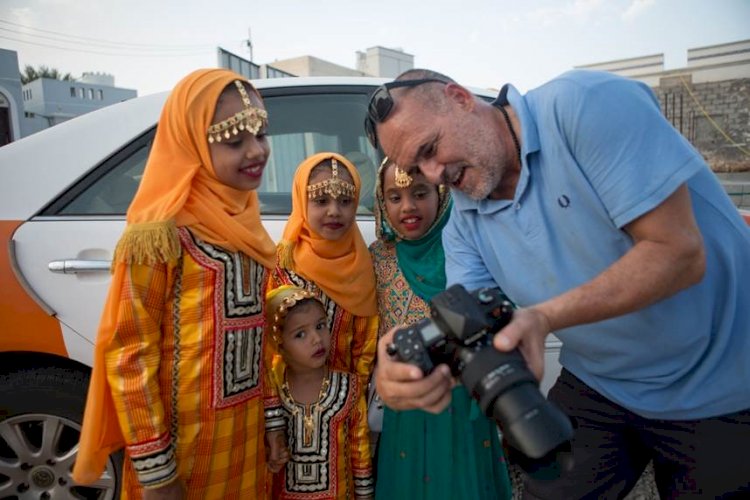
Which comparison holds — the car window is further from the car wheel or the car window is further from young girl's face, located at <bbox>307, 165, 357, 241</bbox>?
the car wheel

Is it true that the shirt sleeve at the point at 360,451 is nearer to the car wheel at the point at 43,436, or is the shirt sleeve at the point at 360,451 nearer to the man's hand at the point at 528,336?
the car wheel at the point at 43,436

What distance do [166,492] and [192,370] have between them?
340 mm

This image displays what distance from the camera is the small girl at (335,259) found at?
6.71 feet

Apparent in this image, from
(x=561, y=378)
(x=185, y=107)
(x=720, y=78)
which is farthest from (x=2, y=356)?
(x=720, y=78)

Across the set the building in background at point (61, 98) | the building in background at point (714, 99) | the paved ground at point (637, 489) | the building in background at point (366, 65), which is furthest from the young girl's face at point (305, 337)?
the building in background at point (61, 98)

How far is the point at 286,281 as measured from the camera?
6.76ft

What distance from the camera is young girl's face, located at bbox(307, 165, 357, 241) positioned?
6.70 feet

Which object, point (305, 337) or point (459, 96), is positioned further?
point (305, 337)

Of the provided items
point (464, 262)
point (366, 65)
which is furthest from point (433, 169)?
point (366, 65)

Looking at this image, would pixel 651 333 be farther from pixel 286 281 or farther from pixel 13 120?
pixel 13 120

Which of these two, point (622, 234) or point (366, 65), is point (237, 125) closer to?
point (622, 234)

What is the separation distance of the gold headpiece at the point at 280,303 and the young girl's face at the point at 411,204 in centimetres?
44

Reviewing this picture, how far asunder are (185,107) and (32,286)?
3.24 ft

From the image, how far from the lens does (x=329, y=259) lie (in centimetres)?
207
